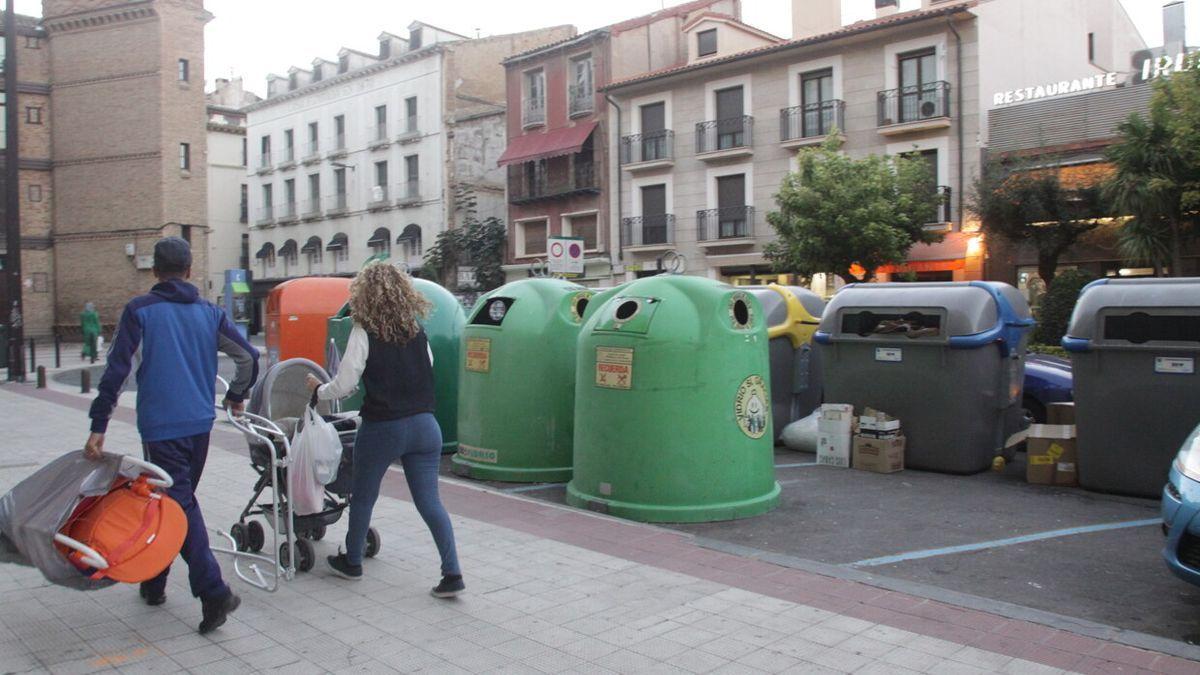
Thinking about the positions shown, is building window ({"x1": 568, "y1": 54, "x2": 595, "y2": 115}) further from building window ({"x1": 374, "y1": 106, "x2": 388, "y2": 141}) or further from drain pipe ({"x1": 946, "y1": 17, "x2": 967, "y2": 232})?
drain pipe ({"x1": 946, "y1": 17, "x2": 967, "y2": 232})

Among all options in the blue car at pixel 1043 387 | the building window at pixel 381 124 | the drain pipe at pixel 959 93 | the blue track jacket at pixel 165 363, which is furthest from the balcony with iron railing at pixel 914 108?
the building window at pixel 381 124

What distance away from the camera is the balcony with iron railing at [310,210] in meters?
44.9

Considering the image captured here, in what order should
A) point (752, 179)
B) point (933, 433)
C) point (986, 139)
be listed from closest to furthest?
point (933, 433) → point (986, 139) → point (752, 179)

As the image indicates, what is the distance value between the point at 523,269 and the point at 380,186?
34.9ft

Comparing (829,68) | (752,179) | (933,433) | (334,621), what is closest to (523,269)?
(752,179)

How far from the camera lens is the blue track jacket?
4117mm

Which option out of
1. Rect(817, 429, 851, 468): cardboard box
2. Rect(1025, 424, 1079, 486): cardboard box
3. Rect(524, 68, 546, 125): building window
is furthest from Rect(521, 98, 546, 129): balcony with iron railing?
Rect(1025, 424, 1079, 486): cardboard box

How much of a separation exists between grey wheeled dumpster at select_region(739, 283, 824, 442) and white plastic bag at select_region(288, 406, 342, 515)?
6.01 m

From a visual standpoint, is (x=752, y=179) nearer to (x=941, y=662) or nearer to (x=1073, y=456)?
(x=1073, y=456)

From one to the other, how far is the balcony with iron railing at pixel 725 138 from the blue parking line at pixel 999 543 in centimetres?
2205

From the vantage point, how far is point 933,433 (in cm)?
832

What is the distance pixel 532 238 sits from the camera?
34875mm

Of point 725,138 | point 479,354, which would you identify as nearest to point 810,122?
point 725,138

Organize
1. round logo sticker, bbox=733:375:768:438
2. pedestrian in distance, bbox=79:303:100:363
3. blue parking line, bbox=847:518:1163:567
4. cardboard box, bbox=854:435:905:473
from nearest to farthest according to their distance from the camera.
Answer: blue parking line, bbox=847:518:1163:567
round logo sticker, bbox=733:375:768:438
cardboard box, bbox=854:435:905:473
pedestrian in distance, bbox=79:303:100:363
